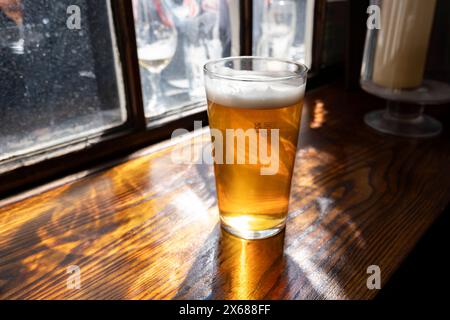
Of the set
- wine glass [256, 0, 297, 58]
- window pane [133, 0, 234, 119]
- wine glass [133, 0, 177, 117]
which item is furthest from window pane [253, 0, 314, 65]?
wine glass [133, 0, 177, 117]

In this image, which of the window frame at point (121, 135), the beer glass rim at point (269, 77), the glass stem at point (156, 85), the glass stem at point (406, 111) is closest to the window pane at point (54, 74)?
the window frame at point (121, 135)

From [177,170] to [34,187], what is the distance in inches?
13.1

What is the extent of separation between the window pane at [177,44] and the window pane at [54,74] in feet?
0.36

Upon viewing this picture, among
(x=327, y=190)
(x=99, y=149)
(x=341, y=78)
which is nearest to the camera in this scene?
(x=327, y=190)

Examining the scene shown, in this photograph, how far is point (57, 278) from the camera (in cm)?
65

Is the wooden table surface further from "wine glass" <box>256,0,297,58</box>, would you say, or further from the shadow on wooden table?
"wine glass" <box>256,0,297,58</box>

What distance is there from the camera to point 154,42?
113cm

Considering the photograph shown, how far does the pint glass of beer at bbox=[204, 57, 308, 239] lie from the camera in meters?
0.62

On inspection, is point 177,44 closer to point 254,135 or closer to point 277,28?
point 277,28

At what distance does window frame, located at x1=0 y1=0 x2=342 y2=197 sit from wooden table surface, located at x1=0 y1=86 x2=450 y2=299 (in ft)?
0.13

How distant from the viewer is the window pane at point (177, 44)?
1111 millimetres

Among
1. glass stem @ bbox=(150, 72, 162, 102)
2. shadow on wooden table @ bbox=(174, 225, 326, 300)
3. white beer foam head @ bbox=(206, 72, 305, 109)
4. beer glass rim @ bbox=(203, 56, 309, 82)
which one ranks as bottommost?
shadow on wooden table @ bbox=(174, 225, 326, 300)
